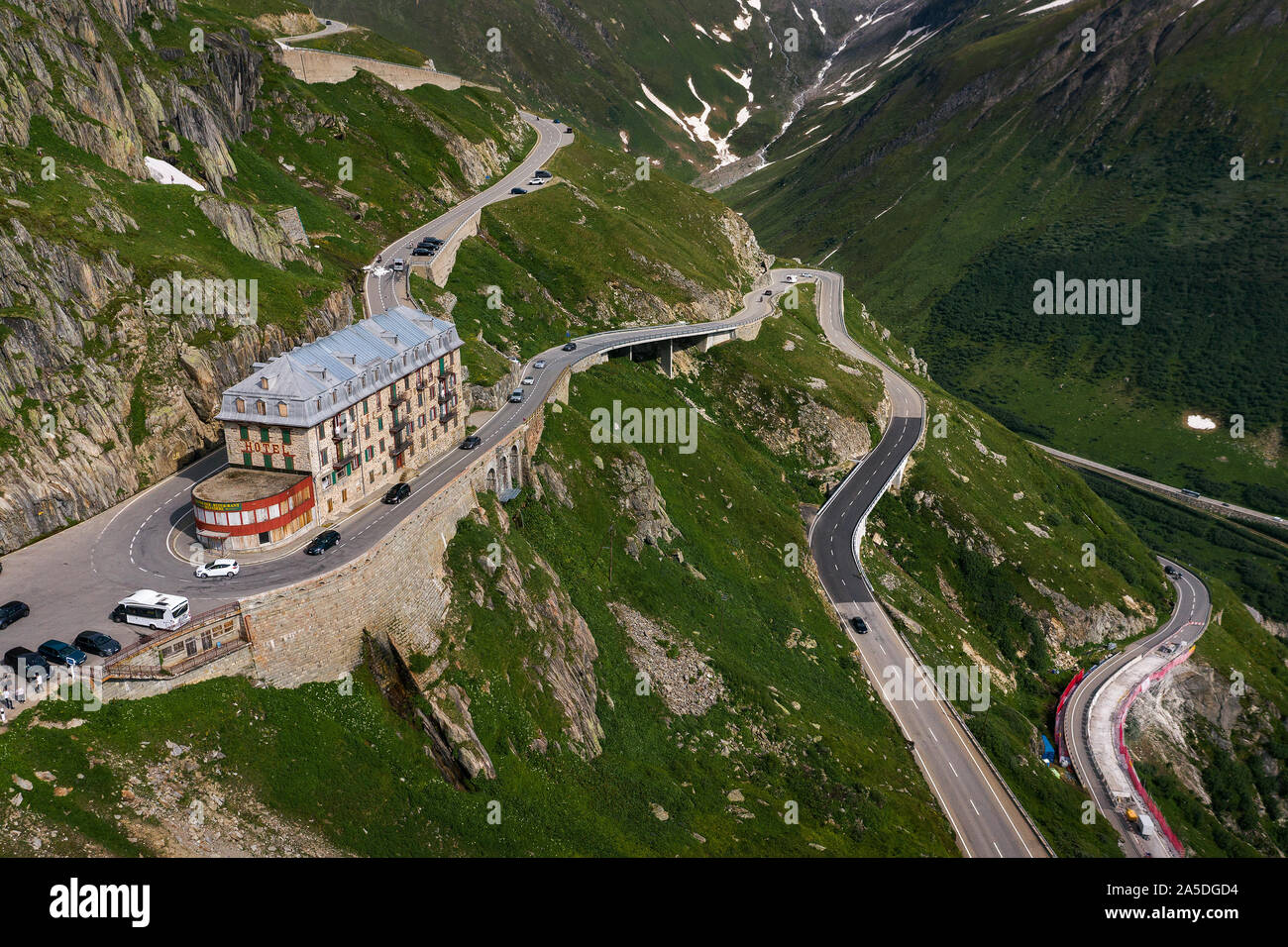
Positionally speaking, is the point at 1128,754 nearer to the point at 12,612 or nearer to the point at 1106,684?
the point at 1106,684

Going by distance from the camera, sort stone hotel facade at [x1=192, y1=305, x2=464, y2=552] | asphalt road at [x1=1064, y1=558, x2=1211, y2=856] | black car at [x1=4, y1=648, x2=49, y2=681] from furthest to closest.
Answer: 1. asphalt road at [x1=1064, y1=558, x2=1211, y2=856]
2. stone hotel facade at [x1=192, y1=305, x2=464, y2=552]
3. black car at [x1=4, y1=648, x2=49, y2=681]

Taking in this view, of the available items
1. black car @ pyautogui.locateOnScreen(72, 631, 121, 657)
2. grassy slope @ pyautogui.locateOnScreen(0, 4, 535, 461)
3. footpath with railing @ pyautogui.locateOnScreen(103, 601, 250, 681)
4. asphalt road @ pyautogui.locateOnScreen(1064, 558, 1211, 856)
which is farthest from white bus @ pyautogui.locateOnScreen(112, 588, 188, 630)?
asphalt road @ pyautogui.locateOnScreen(1064, 558, 1211, 856)

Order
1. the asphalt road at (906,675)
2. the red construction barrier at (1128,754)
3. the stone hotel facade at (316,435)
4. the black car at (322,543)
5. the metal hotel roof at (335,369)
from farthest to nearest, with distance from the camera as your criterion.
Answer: the red construction barrier at (1128,754) < the asphalt road at (906,675) < the metal hotel roof at (335,369) < the stone hotel facade at (316,435) < the black car at (322,543)

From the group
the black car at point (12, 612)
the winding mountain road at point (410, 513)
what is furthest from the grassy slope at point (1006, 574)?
the black car at point (12, 612)

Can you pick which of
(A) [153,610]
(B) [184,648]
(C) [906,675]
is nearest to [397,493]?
(A) [153,610]

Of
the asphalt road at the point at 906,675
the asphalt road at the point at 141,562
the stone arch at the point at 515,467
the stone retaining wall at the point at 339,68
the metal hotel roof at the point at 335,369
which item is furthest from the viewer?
A: the stone retaining wall at the point at 339,68

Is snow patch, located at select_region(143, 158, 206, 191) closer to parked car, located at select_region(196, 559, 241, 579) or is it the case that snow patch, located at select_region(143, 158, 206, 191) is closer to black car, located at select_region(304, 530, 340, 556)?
black car, located at select_region(304, 530, 340, 556)

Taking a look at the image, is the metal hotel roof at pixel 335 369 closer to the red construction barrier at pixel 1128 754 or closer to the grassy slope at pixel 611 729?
the grassy slope at pixel 611 729
